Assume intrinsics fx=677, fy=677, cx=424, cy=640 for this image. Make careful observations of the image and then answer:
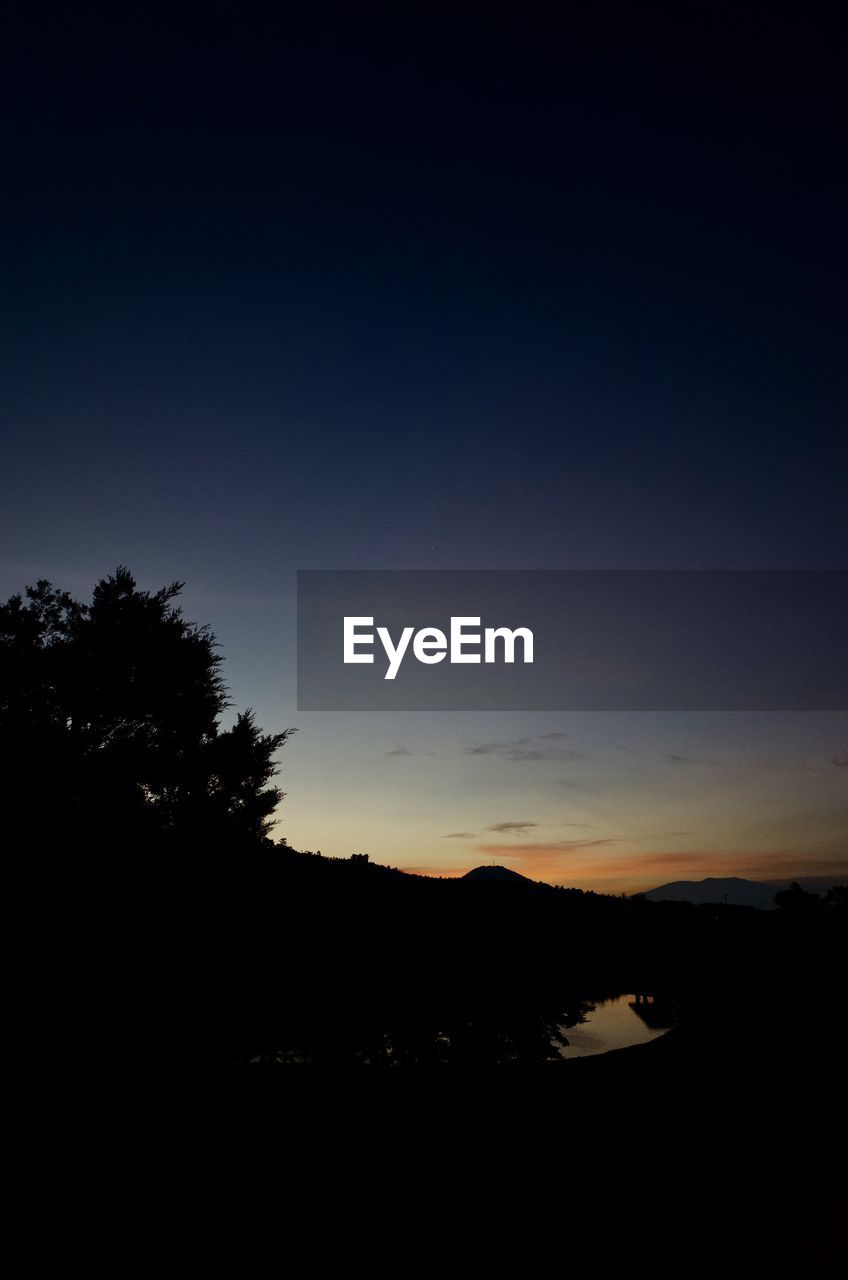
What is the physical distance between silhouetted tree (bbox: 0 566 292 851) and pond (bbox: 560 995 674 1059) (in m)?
12.3

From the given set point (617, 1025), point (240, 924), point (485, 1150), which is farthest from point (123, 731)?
point (485, 1150)

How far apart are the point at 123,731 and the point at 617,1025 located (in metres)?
16.8

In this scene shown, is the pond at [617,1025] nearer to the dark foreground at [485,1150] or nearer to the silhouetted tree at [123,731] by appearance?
the dark foreground at [485,1150]

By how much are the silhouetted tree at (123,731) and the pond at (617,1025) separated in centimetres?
1231

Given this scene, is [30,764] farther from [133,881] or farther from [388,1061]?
[388,1061]

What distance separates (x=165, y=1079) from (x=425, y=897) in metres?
19.0

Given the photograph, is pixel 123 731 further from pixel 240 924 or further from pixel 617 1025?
pixel 617 1025

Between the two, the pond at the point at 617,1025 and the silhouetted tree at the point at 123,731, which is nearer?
the pond at the point at 617,1025

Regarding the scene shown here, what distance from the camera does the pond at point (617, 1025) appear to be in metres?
8.72

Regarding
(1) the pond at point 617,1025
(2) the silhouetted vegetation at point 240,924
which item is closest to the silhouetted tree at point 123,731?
(2) the silhouetted vegetation at point 240,924

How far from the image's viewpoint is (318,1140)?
342 cm

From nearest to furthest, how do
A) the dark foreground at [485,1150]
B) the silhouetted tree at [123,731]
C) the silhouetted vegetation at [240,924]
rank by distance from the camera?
1. the dark foreground at [485,1150]
2. the silhouetted vegetation at [240,924]
3. the silhouetted tree at [123,731]

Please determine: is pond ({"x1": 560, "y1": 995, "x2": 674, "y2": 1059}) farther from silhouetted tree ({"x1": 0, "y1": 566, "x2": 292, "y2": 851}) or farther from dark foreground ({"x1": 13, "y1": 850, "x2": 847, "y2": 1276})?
silhouetted tree ({"x1": 0, "y1": 566, "x2": 292, "y2": 851})

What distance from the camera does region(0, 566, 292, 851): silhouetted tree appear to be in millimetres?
17922
